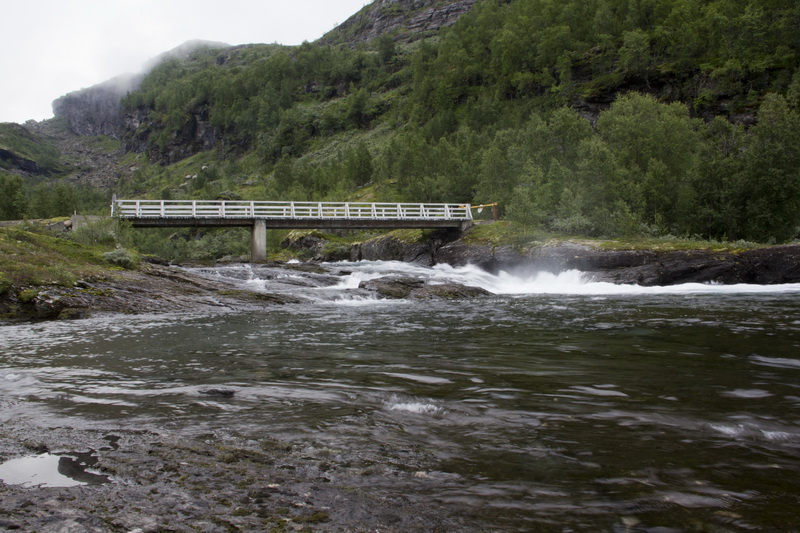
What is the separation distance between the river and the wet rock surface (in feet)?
0.53

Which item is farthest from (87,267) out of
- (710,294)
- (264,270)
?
(710,294)

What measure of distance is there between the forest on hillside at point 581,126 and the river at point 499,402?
2543 cm

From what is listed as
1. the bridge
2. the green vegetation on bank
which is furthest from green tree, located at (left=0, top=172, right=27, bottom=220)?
the green vegetation on bank

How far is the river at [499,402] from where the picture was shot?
11.2 ft

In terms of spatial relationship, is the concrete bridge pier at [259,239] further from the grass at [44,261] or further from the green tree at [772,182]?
the green tree at [772,182]

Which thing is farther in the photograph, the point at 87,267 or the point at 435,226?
the point at 435,226

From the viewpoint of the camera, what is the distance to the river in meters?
3.42

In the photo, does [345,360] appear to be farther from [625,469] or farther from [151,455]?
[625,469]

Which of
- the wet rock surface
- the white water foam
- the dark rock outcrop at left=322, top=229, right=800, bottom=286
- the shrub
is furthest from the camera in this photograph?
the dark rock outcrop at left=322, top=229, right=800, bottom=286

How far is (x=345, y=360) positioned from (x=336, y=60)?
18619 cm

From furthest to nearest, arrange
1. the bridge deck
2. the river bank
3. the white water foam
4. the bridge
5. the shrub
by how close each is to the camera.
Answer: the bridge
the bridge deck
the white water foam
the shrub
the river bank

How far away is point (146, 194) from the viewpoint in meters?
160

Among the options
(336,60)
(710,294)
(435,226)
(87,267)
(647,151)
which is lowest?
(710,294)

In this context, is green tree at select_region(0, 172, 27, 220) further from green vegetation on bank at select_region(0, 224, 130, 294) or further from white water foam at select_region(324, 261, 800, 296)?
white water foam at select_region(324, 261, 800, 296)
